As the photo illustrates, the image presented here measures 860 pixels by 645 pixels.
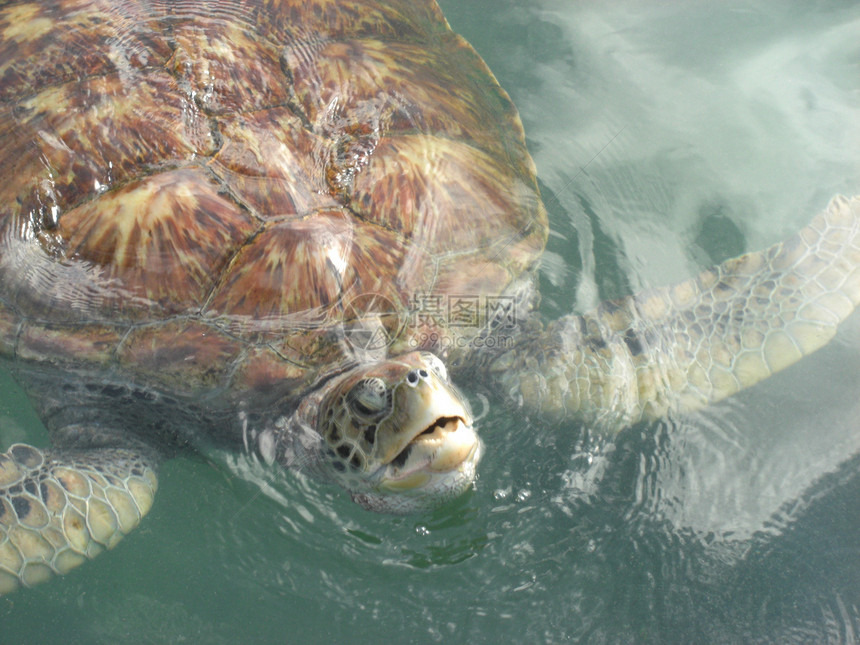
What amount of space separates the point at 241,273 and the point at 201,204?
0.24 meters

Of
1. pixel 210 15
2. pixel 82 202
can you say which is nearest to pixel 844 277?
pixel 210 15

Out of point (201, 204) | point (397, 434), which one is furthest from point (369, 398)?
point (201, 204)

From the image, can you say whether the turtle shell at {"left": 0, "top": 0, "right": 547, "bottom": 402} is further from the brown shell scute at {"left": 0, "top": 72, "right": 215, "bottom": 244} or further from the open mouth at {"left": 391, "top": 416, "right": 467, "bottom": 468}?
the open mouth at {"left": 391, "top": 416, "right": 467, "bottom": 468}

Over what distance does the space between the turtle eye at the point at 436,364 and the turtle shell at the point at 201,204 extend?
55 mm

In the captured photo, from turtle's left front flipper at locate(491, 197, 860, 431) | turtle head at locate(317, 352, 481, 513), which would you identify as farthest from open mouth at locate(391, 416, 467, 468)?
turtle's left front flipper at locate(491, 197, 860, 431)

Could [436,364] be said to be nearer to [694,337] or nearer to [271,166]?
[271,166]

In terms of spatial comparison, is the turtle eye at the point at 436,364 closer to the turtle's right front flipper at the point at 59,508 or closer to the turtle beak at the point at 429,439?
the turtle beak at the point at 429,439

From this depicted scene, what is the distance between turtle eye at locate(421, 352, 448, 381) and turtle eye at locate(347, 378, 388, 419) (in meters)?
0.36

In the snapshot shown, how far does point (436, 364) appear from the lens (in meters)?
2.20

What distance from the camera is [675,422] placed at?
2490 mm

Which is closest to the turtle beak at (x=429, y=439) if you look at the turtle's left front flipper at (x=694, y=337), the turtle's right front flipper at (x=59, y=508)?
the turtle's left front flipper at (x=694, y=337)

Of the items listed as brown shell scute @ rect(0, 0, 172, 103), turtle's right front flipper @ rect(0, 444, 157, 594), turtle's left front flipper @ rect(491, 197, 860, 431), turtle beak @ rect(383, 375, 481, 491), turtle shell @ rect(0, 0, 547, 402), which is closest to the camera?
turtle beak @ rect(383, 375, 481, 491)

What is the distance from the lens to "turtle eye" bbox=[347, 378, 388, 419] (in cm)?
182

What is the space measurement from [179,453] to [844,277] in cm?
274
